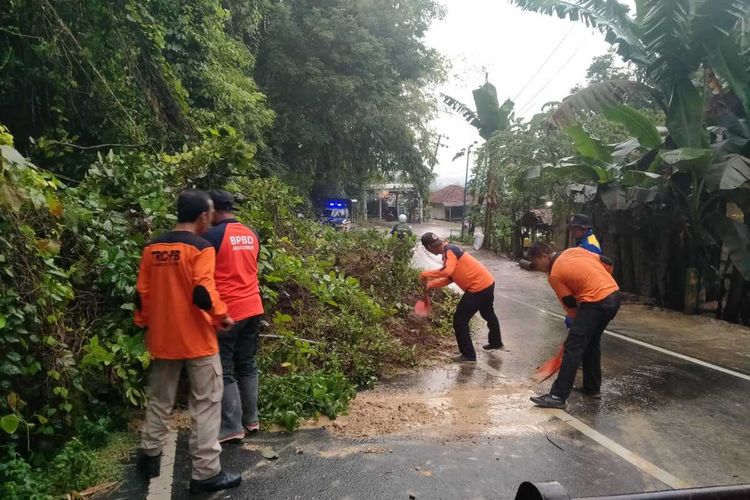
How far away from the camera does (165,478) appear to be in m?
3.50

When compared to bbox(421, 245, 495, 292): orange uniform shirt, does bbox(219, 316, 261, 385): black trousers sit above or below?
below

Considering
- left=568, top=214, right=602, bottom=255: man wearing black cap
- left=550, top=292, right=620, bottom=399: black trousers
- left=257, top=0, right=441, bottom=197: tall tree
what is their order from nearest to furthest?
left=550, top=292, right=620, bottom=399: black trousers → left=568, top=214, right=602, bottom=255: man wearing black cap → left=257, top=0, right=441, bottom=197: tall tree

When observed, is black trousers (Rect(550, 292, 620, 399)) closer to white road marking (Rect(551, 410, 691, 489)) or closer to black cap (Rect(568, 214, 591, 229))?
white road marking (Rect(551, 410, 691, 489))

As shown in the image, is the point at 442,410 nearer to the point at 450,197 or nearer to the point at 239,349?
the point at 239,349

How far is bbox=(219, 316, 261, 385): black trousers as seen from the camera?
3920 mm

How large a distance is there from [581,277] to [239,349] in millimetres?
3165

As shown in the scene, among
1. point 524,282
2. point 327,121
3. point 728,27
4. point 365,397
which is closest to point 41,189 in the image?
point 365,397

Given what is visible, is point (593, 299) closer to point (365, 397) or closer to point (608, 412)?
point (608, 412)

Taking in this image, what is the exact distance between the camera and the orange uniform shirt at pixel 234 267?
393 cm

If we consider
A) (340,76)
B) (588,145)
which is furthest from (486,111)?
(588,145)

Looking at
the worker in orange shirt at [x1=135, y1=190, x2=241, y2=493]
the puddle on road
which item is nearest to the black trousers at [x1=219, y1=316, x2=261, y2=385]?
the worker in orange shirt at [x1=135, y1=190, x2=241, y2=493]

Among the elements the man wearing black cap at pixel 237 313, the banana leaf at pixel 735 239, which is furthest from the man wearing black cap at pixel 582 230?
the banana leaf at pixel 735 239

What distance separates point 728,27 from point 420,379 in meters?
7.83

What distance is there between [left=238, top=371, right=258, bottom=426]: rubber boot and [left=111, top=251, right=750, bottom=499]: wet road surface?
0.17 meters
